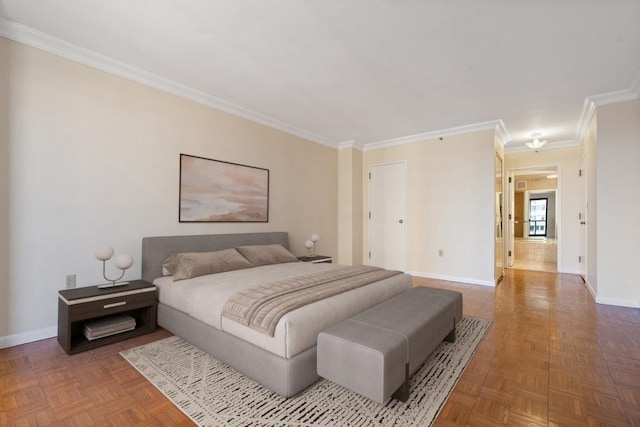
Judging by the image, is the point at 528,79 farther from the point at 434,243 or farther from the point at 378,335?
the point at 378,335

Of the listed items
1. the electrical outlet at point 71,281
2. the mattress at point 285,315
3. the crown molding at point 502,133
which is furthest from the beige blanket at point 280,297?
the crown molding at point 502,133

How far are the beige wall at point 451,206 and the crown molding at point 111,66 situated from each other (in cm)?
295

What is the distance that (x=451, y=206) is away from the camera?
16.9ft

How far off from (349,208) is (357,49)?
3.54 metres

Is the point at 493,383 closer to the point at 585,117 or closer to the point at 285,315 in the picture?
the point at 285,315

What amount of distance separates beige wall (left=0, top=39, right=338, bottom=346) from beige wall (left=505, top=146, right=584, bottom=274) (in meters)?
6.41

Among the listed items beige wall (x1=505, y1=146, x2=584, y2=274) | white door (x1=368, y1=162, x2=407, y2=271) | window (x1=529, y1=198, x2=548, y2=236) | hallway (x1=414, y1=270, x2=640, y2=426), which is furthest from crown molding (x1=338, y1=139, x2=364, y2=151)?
window (x1=529, y1=198, x2=548, y2=236)

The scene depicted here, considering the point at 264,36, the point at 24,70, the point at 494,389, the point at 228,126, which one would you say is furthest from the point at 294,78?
the point at 494,389

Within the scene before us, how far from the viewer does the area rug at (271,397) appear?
159cm

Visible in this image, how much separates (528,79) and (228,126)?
3562 millimetres

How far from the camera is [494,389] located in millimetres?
1882

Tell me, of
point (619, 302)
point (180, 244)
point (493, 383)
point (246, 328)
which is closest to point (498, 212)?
point (619, 302)

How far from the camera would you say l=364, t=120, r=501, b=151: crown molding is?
471 cm

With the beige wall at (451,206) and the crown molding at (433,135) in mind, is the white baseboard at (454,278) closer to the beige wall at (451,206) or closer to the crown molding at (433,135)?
the beige wall at (451,206)
